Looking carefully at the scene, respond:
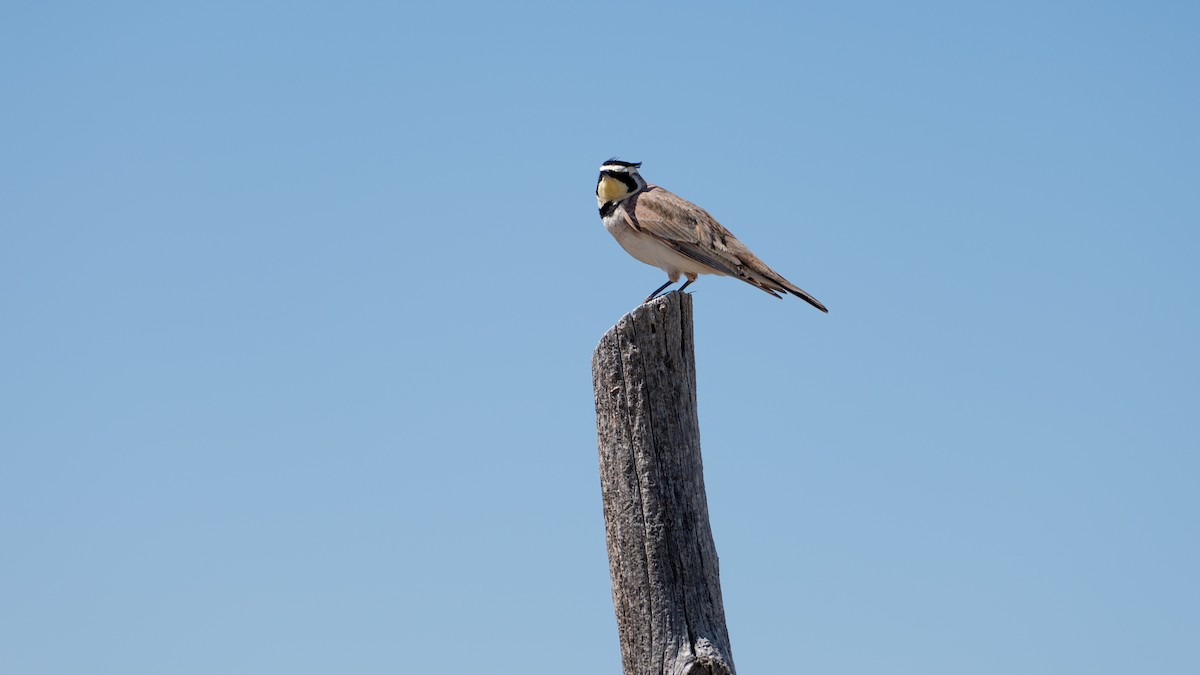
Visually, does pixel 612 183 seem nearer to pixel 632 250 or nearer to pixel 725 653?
pixel 632 250

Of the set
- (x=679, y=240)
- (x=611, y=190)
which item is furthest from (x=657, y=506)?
(x=611, y=190)

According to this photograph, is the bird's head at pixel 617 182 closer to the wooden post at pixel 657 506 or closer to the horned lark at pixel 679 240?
the horned lark at pixel 679 240

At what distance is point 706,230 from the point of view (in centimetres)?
895

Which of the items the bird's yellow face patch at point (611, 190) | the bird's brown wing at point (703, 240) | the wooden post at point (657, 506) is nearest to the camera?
the wooden post at point (657, 506)

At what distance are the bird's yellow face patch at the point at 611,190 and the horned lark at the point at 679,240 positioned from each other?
1.4 inches

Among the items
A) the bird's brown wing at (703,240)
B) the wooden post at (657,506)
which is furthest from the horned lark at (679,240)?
the wooden post at (657,506)

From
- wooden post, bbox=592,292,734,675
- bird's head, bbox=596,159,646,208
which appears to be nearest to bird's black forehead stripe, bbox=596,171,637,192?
bird's head, bbox=596,159,646,208

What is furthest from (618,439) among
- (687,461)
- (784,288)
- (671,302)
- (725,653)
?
(784,288)

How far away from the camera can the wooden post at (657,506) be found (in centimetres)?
529

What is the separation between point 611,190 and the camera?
950 centimetres

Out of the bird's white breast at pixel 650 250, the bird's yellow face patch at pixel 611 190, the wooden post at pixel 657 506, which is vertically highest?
the bird's yellow face patch at pixel 611 190

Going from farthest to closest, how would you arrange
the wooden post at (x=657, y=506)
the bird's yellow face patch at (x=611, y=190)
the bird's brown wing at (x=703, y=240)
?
the bird's yellow face patch at (x=611, y=190)
the bird's brown wing at (x=703, y=240)
the wooden post at (x=657, y=506)

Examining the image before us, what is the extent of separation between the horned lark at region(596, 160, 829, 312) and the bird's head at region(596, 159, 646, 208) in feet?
0.16

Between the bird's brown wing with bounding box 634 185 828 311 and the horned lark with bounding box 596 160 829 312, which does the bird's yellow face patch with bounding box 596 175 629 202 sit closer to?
the horned lark with bounding box 596 160 829 312
